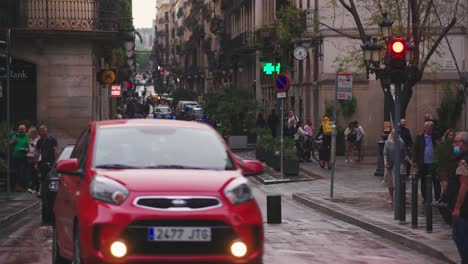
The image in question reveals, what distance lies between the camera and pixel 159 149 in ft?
32.2

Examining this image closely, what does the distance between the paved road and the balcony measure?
1770cm

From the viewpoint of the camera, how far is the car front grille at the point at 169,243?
8727 millimetres

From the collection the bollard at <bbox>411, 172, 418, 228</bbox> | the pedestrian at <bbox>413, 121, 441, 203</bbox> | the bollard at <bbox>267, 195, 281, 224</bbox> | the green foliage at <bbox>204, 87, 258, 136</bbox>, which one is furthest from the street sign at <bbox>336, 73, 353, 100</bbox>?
the green foliage at <bbox>204, 87, 258, 136</bbox>

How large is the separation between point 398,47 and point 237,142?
28.8 meters

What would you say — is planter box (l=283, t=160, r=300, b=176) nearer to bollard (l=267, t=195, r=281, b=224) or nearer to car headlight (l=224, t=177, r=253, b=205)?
bollard (l=267, t=195, r=281, b=224)

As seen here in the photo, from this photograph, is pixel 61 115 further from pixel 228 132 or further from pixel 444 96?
pixel 444 96

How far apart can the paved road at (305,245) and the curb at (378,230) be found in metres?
0.12

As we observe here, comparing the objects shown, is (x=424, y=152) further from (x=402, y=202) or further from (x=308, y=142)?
(x=308, y=142)

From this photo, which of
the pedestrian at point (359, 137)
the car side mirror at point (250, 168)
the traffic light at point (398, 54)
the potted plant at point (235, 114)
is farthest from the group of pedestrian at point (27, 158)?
the potted plant at point (235, 114)

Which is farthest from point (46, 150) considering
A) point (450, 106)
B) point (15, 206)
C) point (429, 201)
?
point (450, 106)

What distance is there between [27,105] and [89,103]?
227cm

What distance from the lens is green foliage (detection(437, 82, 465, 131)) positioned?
43.3 meters

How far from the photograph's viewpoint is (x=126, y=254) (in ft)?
28.7

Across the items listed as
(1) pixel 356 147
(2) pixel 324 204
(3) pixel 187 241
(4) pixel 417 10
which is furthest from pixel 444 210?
(1) pixel 356 147
